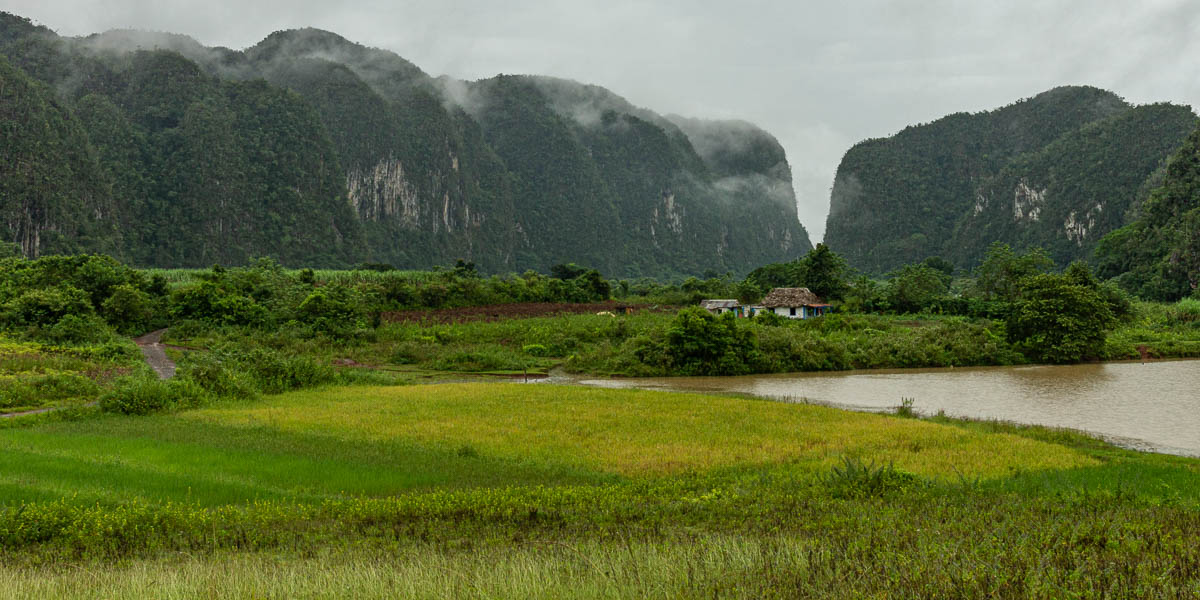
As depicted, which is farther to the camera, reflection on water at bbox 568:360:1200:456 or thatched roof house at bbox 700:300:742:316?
thatched roof house at bbox 700:300:742:316

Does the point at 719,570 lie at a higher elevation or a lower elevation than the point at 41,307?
lower

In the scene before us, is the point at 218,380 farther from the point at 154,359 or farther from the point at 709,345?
the point at 709,345

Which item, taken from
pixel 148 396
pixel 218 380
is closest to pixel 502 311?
pixel 218 380

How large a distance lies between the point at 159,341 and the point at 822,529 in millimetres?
33365

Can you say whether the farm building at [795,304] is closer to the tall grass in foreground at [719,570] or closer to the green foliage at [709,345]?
the green foliage at [709,345]

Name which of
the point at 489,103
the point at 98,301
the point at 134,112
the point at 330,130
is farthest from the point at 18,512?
the point at 489,103

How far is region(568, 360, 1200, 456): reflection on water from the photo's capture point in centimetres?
1506

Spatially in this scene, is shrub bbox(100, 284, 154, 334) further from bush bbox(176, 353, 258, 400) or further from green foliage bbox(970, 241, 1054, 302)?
green foliage bbox(970, 241, 1054, 302)

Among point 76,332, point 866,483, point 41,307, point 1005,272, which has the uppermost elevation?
point 1005,272

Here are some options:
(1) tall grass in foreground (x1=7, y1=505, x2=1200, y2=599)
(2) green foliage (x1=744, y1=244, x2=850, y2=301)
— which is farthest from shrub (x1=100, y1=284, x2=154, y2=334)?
(2) green foliage (x1=744, y1=244, x2=850, y2=301)

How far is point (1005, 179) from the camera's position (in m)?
122

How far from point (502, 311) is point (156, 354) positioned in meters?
20.3

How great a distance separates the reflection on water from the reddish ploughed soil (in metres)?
16.6

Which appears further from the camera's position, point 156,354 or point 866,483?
point 156,354
